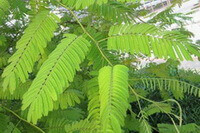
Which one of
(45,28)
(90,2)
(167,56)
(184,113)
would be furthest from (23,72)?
(184,113)

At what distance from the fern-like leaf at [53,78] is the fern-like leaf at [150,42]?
10cm

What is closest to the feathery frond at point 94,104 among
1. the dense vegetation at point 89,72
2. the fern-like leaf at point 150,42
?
the dense vegetation at point 89,72

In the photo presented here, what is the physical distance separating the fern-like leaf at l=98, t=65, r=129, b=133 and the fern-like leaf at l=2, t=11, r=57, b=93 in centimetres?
21

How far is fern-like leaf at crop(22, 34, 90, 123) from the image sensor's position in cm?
51

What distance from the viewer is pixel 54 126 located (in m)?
0.81

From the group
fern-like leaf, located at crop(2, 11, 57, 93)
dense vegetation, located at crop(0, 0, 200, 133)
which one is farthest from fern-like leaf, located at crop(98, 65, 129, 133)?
fern-like leaf, located at crop(2, 11, 57, 93)

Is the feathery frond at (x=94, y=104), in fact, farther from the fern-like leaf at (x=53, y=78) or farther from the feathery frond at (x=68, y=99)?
the feathery frond at (x=68, y=99)

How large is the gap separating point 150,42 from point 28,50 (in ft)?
1.10

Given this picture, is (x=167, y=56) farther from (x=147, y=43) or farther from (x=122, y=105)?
(x=122, y=105)

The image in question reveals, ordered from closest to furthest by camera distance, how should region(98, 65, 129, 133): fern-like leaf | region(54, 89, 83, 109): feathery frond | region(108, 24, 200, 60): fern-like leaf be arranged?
1. region(98, 65, 129, 133): fern-like leaf
2. region(108, 24, 200, 60): fern-like leaf
3. region(54, 89, 83, 109): feathery frond

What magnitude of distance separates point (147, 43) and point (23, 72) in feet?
1.11

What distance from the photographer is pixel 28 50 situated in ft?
2.15

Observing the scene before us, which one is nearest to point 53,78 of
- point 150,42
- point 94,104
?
point 94,104

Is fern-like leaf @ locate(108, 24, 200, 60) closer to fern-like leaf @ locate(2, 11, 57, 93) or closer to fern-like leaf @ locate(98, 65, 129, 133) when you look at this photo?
fern-like leaf @ locate(98, 65, 129, 133)
